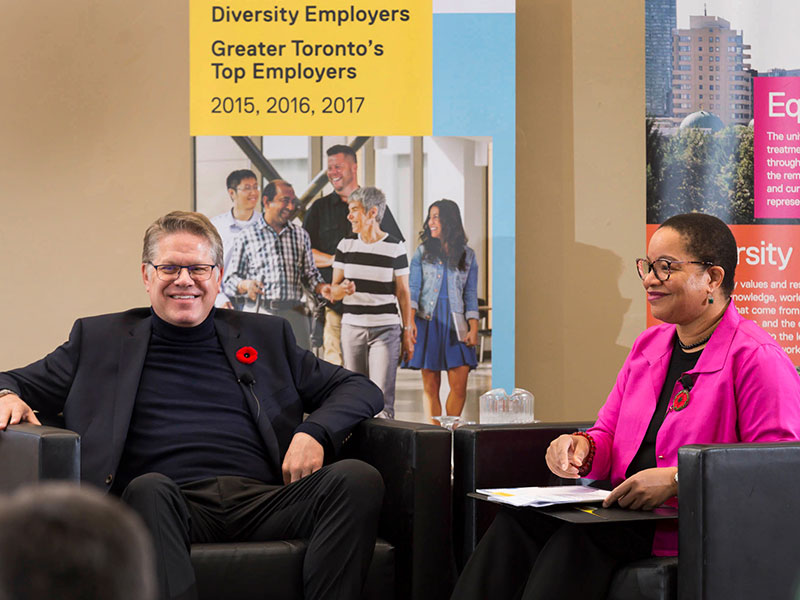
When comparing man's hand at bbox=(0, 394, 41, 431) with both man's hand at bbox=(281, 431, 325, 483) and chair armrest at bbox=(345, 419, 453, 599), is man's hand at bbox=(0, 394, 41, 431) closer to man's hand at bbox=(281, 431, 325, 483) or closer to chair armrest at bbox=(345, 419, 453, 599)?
man's hand at bbox=(281, 431, 325, 483)

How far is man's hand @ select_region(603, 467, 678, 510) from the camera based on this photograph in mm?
2096

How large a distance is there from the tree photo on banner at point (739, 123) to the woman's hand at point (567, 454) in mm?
1796

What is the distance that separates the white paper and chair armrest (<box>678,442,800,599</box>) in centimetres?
23

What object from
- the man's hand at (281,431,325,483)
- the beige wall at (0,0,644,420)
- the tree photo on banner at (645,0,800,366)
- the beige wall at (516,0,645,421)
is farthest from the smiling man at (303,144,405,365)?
the tree photo on banner at (645,0,800,366)

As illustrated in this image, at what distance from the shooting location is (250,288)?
367cm

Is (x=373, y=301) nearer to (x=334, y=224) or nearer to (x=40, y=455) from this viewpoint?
(x=334, y=224)

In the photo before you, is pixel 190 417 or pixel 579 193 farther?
pixel 579 193

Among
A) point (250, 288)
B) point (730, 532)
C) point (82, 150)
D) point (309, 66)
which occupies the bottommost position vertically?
point (730, 532)

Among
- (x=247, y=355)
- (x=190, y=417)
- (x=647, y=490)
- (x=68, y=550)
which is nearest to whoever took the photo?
(x=68, y=550)

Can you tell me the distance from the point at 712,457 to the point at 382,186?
2.01 metres

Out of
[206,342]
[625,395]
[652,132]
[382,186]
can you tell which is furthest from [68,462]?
[652,132]

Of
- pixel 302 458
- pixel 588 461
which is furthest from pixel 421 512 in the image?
pixel 588 461

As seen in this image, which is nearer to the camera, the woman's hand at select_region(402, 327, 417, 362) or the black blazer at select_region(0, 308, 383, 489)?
the black blazer at select_region(0, 308, 383, 489)

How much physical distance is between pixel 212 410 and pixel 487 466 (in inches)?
29.7
